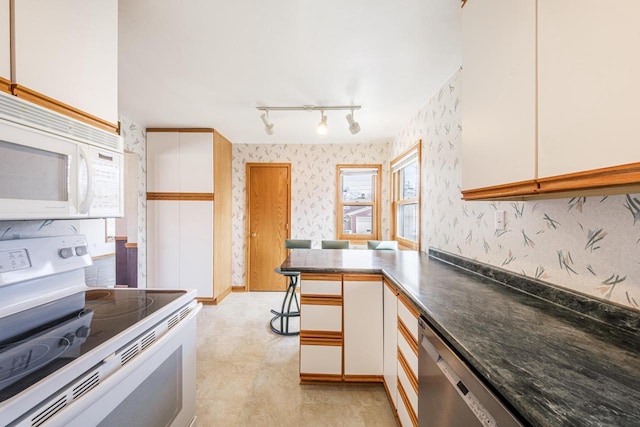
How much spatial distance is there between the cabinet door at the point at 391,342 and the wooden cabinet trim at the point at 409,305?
9cm

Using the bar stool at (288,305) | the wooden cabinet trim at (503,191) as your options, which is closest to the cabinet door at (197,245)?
the bar stool at (288,305)

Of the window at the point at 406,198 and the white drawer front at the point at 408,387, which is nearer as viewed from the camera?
the white drawer front at the point at 408,387

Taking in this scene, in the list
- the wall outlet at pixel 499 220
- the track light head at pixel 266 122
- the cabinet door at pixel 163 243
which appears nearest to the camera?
the wall outlet at pixel 499 220

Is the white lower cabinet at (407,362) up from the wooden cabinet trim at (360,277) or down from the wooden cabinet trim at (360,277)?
down

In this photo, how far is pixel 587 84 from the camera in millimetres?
664

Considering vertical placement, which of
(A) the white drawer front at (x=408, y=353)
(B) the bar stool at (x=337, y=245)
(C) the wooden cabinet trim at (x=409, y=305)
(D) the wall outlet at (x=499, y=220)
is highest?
(D) the wall outlet at (x=499, y=220)

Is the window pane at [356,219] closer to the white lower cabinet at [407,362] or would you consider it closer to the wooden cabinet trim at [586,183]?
the white lower cabinet at [407,362]

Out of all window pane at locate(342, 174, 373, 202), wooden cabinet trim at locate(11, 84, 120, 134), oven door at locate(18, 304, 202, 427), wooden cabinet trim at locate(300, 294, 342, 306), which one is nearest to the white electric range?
oven door at locate(18, 304, 202, 427)

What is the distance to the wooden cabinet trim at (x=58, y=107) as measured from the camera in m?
0.92

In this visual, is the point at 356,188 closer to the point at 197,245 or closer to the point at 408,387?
the point at 197,245

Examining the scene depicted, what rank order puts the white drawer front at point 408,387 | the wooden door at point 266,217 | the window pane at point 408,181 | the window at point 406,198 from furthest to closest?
the wooden door at point 266,217
the window pane at point 408,181
the window at point 406,198
the white drawer front at point 408,387

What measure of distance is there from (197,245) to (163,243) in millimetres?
484

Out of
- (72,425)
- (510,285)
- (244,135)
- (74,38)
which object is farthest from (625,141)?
(244,135)

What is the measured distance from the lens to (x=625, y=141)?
0.58 metres
